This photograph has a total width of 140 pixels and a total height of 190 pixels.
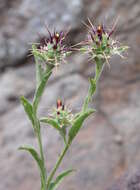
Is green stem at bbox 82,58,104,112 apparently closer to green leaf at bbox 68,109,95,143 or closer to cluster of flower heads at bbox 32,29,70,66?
green leaf at bbox 68,109,95,143

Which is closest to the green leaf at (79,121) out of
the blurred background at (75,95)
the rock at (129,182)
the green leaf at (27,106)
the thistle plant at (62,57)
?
the thistle plant at (62,57)

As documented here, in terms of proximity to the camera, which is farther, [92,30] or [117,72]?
[117,72]

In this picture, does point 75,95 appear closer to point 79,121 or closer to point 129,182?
point 129,182

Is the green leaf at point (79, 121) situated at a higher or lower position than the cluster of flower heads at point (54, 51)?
lower

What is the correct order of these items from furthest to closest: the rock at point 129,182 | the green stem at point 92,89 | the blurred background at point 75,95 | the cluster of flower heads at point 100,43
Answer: the blurred background at point 75,95 < the rock at point 129,182 < the green stem at point 92,89 < the cluster of flower heads at point 100,43

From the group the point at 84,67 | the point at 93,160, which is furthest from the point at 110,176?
the point at 84,67

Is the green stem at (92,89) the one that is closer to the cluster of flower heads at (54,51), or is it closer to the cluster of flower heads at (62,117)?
the cluster of flower heads at (62,117)

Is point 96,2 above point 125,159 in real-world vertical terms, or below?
above

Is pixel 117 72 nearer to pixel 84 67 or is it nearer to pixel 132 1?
pixel 84 67

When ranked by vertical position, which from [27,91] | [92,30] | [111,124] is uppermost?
[92,30]
